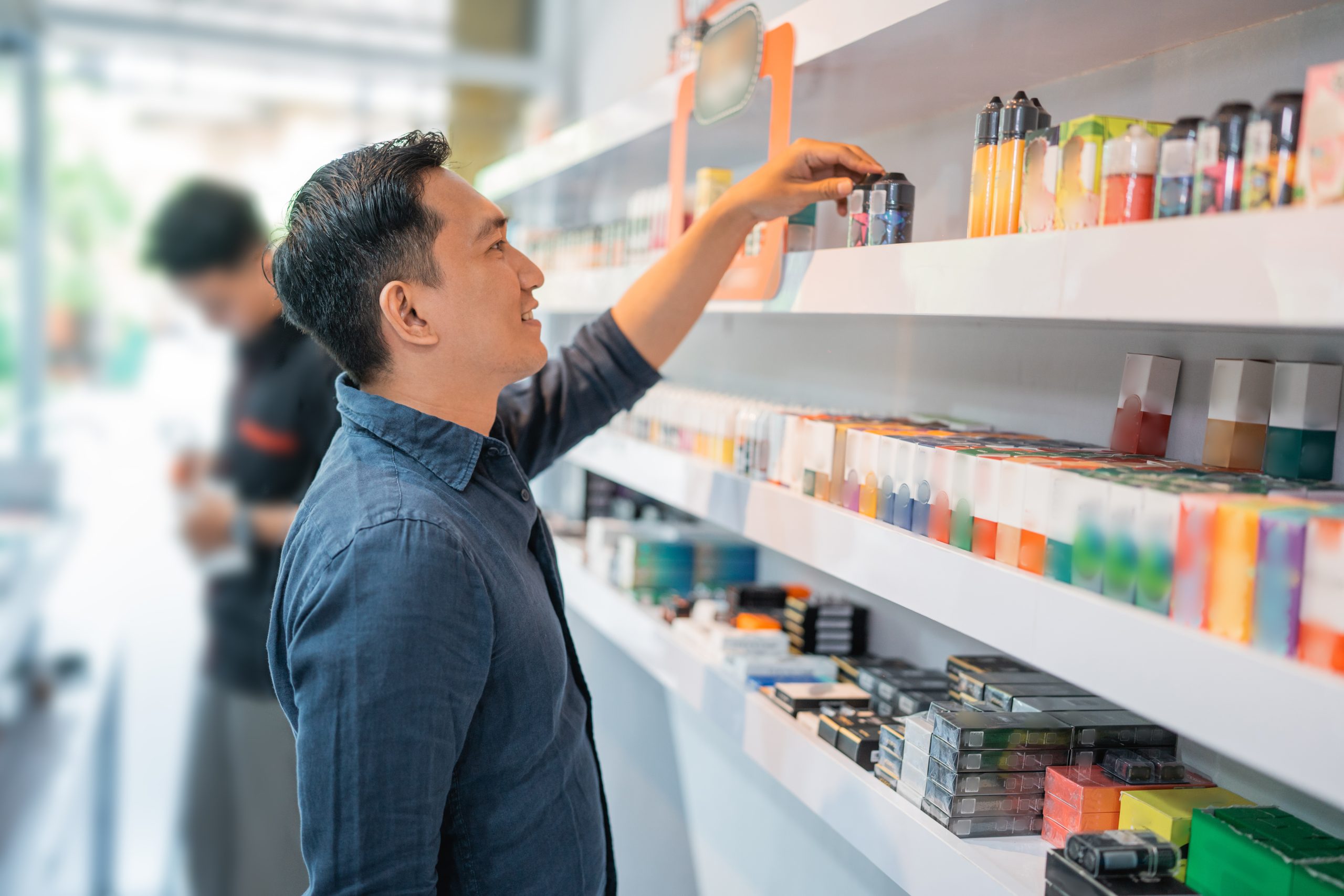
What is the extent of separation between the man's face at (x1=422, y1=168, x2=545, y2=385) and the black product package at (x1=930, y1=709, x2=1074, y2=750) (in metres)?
0.74

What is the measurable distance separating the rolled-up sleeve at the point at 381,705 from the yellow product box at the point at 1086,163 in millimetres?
779

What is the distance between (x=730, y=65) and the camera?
196 cm

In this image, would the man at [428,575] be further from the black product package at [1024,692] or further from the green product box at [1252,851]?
the green product box at [1252,851]

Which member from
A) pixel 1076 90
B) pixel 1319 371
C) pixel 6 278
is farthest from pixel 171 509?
pixel 1319 371

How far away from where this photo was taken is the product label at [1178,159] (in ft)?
3.18

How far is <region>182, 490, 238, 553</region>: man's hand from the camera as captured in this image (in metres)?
4.57

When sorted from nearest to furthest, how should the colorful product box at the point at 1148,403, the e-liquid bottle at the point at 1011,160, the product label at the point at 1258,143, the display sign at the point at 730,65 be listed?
the product label at the point at 1258,143
the e-liquid bottle at the point at 1011,160
the colorful product box at the point at 1148,403
the display sign at the point at 730,65

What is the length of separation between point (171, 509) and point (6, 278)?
4.01ft

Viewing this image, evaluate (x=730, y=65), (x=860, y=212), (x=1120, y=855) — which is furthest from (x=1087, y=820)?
(x=730, y=65)

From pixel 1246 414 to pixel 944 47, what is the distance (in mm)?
654

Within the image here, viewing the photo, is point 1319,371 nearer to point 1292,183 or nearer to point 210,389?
point 1292,183

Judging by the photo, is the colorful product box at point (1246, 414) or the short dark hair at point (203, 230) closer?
the colorful product box at point (1246, 414)

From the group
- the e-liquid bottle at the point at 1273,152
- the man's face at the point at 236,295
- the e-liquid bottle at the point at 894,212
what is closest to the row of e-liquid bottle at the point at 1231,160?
the e-liquid bottle at the point at 1273,152

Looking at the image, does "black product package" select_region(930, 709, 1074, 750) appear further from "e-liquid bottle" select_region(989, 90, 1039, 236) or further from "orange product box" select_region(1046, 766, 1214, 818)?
"e-liquid bottle" select_region(989, 90, 1039, 236)
